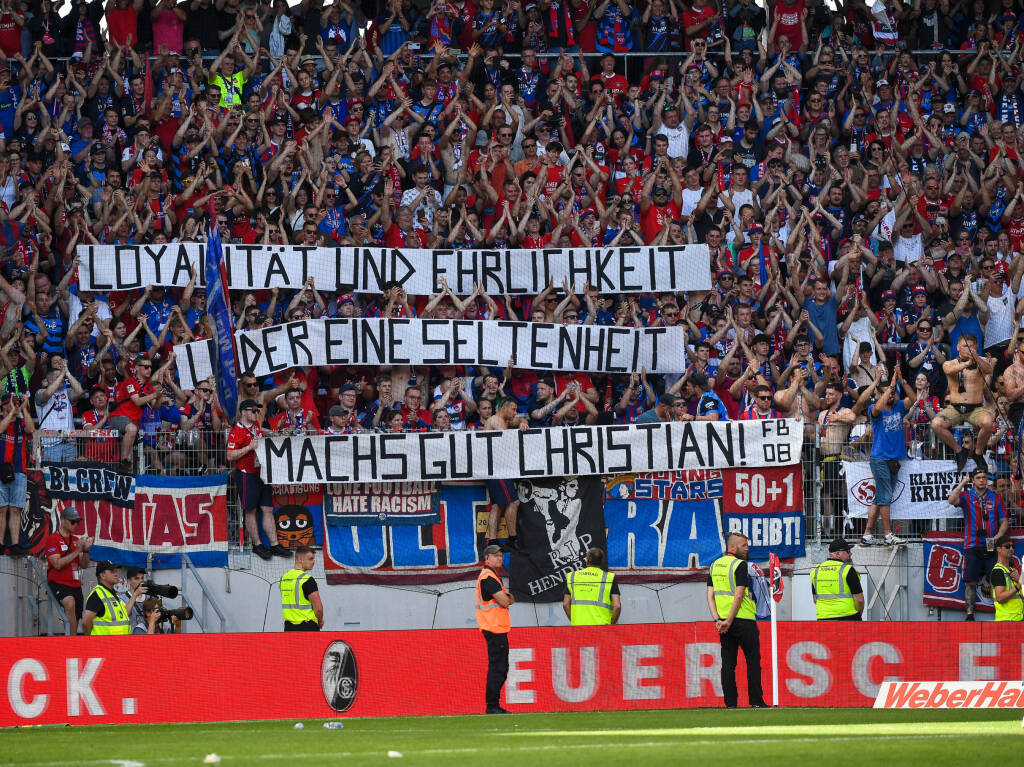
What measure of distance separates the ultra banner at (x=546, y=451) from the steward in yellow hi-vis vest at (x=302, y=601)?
2578mm

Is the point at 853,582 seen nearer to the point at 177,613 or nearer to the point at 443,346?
the point at 443,346

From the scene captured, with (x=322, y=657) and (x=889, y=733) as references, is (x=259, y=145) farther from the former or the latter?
(x=889, y=733)

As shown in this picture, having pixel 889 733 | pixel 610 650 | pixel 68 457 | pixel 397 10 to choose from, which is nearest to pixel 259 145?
pixel 397 10

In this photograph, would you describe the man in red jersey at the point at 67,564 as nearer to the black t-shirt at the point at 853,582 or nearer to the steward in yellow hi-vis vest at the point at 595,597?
the steward in yellow hi-vis vest at the point at 595,597

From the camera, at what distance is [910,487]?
784 inches

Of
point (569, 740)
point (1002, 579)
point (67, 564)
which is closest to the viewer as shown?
point (569, 740)

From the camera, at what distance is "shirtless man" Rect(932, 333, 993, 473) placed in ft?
65.3

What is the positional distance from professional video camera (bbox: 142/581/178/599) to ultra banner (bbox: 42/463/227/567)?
4.24ft

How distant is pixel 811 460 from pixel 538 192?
5.52 m

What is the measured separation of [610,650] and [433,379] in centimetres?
582

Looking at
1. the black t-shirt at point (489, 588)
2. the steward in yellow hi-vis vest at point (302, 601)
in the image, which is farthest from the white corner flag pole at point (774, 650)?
the steward in yellow hi-vis vest at point (302, 601)

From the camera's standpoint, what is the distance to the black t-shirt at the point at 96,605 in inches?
671

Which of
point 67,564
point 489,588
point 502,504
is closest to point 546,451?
point 502,504

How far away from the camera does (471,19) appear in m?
26.0
